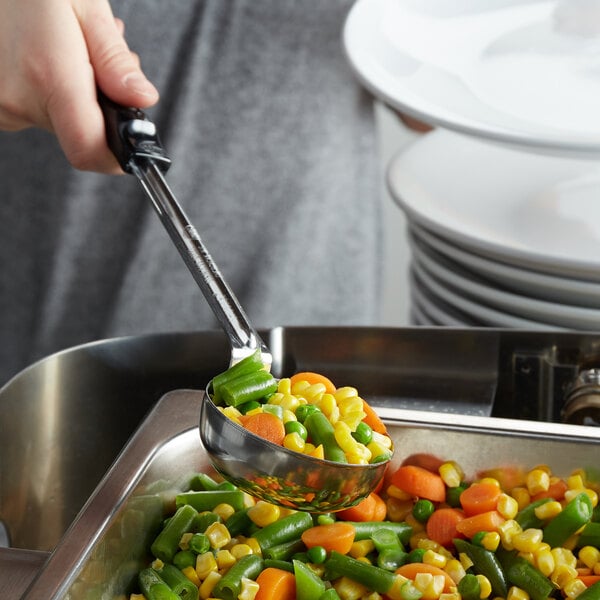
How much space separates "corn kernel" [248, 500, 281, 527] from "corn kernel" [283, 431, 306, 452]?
125 mm

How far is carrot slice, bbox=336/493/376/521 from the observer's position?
946mm

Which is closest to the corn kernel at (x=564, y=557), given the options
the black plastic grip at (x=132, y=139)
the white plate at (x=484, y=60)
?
the white plate at (x=484, y=60)

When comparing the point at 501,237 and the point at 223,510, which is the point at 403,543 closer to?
the point at 223,510

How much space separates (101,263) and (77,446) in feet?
2.58

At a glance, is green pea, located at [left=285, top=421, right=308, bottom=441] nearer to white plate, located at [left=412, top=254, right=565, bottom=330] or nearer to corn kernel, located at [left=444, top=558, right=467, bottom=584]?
corn kernel, located at [left=444, top=558, right=467, bottom=584]

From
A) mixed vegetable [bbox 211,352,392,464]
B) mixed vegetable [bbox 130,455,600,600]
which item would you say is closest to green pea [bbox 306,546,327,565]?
mixed vegetable [bbox 130,455,600,600]

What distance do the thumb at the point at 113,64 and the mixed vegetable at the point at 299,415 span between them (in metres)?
→ 0.39

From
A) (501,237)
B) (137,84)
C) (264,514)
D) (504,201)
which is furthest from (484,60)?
(264,514)

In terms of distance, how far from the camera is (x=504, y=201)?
1226 millimetres

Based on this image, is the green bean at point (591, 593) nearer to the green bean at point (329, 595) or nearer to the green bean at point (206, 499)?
the green bean at point (329, 595)

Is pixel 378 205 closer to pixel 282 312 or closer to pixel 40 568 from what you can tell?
pixel 282 312

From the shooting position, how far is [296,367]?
1069 millimetres

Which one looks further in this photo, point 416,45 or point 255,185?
point 255,185

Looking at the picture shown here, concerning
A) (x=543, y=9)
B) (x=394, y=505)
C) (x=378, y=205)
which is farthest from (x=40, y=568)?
(x=378, y=205)
